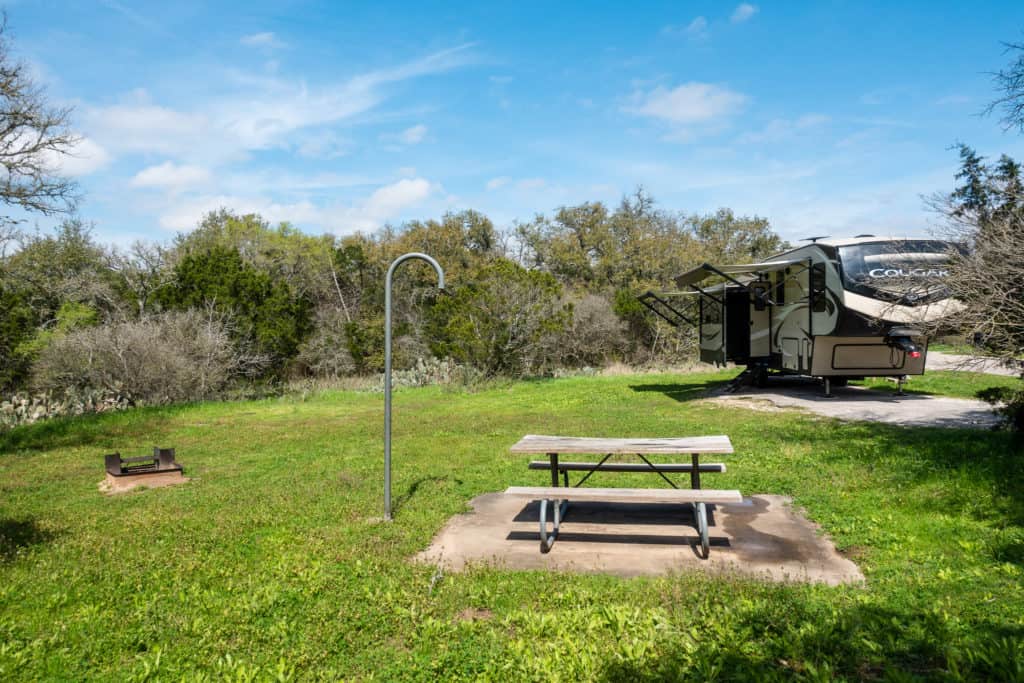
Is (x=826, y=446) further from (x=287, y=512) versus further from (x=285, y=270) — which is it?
(x=285, y=270)

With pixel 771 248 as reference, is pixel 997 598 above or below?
below

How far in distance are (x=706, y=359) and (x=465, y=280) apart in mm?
12142

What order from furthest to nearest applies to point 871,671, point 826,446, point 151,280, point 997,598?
point 151,280
point 826,446
point 997,598
point 871,671

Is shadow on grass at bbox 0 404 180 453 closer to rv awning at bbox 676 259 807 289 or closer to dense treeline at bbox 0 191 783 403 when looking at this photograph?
dense treeline at bbox 0 191 783 403

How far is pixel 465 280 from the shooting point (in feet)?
88.4

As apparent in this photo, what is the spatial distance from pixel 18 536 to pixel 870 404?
11951 millimetres

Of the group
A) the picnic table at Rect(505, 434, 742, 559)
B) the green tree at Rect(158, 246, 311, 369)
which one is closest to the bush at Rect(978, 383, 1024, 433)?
the picnic table at Rect(505, 434, 742, 559)

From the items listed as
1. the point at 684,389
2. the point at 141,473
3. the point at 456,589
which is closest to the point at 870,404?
the point at 684,389

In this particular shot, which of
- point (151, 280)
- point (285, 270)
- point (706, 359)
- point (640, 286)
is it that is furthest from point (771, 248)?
point (151, 280)

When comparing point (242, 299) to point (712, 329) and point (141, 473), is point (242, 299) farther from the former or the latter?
point (712, 329)

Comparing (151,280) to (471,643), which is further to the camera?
(151,280)

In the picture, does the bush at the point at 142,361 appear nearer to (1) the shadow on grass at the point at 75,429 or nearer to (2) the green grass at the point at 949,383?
(1) the shadow on grass at the point at 75,429

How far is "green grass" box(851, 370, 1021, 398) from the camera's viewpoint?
43.8ft

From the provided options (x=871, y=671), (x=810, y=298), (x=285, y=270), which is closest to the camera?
(x=871, y=671)
